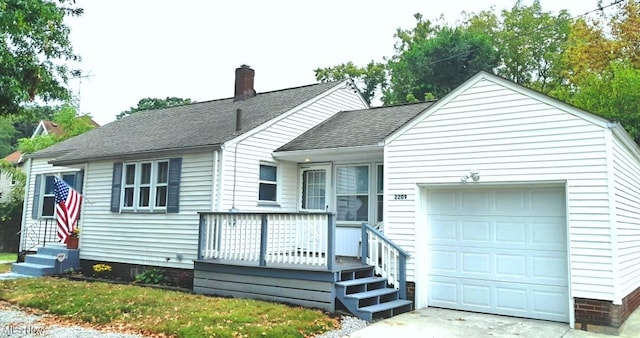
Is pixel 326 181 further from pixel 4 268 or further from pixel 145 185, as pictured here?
pixel 4 268

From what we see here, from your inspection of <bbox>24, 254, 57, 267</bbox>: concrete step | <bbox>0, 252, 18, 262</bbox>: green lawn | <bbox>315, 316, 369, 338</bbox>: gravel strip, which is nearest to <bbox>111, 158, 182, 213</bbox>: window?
<bbox>24, 254, 57, 267</bbox>: concrete step

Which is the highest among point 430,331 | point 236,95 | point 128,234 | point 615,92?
point 615,92

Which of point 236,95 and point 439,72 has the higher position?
point 439,72

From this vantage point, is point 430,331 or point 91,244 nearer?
point 430,331

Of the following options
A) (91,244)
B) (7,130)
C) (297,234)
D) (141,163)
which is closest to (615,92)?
(297,234)

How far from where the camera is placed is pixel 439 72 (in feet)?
95.9

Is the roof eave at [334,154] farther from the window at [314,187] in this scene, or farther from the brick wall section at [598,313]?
the brick wall section at [598,313]

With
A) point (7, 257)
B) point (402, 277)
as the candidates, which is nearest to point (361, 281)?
point (402, 277)

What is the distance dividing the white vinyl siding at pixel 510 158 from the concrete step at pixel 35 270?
898 centimetres

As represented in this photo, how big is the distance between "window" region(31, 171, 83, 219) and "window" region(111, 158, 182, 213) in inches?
133

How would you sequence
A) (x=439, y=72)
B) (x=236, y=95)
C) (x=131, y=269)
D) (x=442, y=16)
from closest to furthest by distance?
(x=131, y=269) < (x=236, y=95) < (x=439, y=72) < (x=442, y=16)

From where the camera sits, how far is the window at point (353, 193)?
1085cm

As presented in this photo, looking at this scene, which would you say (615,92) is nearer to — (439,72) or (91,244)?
(439,72)

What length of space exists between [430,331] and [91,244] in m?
9.68
